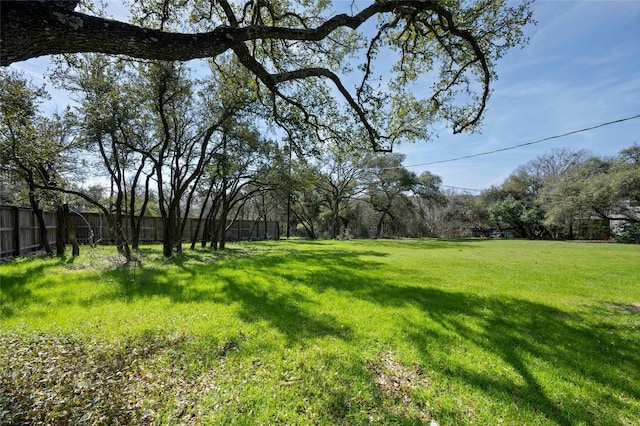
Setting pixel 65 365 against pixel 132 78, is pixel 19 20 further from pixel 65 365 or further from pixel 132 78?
pixel 132 78

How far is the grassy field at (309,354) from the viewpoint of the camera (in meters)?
2.17

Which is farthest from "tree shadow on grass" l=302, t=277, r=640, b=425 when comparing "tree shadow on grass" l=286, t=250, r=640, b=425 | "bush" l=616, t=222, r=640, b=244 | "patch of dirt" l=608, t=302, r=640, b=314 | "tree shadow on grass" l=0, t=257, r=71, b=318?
"bush" l=616, t=222, r=640, b=244

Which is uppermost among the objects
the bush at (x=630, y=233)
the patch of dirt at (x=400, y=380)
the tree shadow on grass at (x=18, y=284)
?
the tree shadow on grass at (x=18, y=284)

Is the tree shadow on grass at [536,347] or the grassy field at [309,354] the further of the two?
the tree shadow on grass at [536,347]

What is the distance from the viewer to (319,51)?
20.9 ft

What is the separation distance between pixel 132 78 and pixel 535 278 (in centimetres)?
1305

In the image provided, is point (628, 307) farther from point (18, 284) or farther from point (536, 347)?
point (18, 284)

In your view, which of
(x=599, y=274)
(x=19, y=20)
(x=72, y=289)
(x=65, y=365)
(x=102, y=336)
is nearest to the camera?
(x=19, y=20)

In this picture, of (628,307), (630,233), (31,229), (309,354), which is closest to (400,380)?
(309,354)

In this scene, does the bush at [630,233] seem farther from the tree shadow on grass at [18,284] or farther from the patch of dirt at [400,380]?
the tree shadow on grass at [18,284]

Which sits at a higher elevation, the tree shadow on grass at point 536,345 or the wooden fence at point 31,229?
the wooden fence at point 31,229

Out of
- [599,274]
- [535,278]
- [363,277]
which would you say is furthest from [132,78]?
[599,274]

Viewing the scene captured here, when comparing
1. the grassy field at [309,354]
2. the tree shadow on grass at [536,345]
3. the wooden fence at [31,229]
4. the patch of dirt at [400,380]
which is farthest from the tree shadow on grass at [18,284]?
the patch of dirt at [400,380]

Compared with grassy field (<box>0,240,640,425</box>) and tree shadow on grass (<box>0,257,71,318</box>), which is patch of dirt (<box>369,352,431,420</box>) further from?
tree shadow on grass (<box>0,257,71,318</box>)
